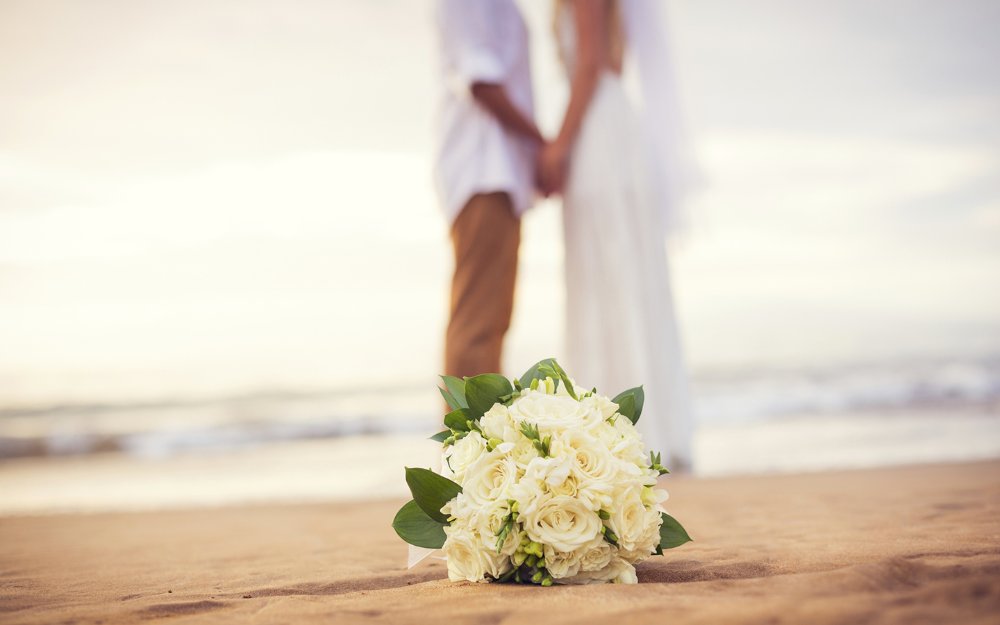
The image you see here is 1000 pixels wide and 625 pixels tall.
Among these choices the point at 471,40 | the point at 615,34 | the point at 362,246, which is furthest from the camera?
the point at 362,246

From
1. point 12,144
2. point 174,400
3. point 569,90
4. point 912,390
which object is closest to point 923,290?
point 912,390

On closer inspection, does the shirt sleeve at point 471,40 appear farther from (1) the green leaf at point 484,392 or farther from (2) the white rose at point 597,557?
(2) the white rose at point 597,557

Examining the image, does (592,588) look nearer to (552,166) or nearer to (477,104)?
(477,104)

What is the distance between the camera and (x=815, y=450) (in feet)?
19.6

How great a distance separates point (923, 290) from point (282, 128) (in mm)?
12571

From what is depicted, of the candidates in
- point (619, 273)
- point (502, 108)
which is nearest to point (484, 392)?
point (502, 108)

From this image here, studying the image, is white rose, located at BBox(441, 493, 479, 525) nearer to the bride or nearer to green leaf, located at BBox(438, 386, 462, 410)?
green leaf, located at BBox(438, 386, 462, 410)

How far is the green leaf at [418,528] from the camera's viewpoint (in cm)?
166

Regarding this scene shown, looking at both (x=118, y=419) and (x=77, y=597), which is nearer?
(x=77, y=597)

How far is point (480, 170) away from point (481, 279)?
514mm

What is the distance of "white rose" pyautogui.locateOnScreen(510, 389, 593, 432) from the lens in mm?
1558

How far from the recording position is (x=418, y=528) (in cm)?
169

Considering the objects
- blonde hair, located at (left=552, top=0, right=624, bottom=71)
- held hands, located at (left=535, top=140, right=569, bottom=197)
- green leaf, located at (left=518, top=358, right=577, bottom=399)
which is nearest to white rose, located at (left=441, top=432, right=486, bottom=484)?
green leaf, located at (left=518, top=358, right=577, bottom=399)

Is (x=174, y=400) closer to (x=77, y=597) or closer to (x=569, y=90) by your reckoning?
(x=569, y=90)
